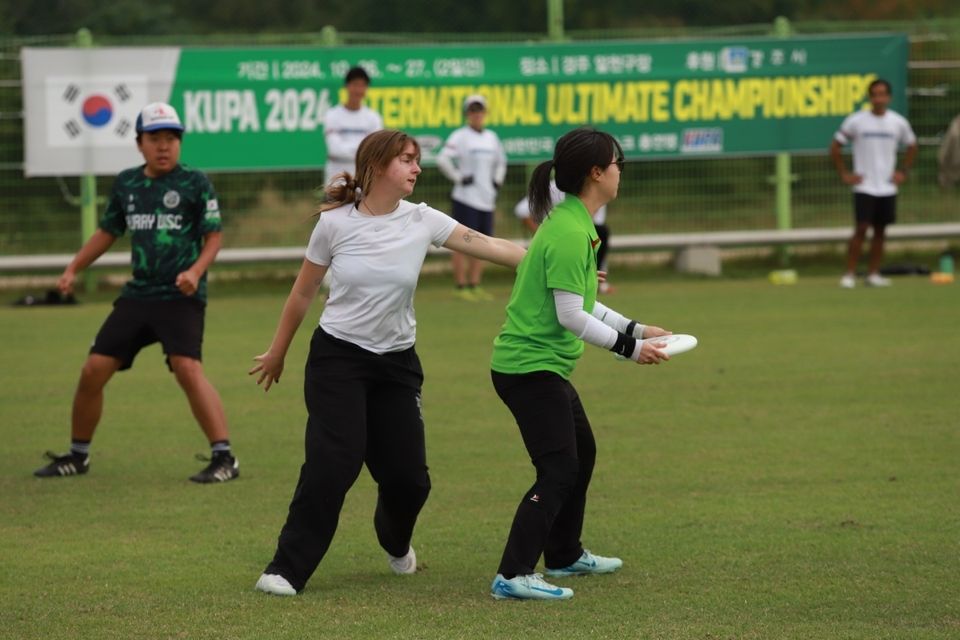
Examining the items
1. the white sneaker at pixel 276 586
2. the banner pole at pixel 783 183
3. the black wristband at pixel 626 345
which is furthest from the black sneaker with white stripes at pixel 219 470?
the banner pole at pixel 783 183

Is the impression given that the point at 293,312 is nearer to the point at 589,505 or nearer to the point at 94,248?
the point at 589,505

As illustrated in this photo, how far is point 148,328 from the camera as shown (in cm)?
839

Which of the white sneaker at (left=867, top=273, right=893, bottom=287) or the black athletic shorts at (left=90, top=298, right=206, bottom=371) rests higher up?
the black athletic shorts at (left=90, top=298, right=206, bottom=371)

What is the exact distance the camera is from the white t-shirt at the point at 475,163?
667 inches

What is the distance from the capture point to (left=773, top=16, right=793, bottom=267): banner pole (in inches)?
781

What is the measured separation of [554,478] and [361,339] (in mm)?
908

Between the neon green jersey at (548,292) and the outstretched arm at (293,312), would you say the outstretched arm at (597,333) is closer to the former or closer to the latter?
the neon green jersey at (548,292)

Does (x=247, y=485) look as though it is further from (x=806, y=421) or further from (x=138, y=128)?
(x=806, y=421)

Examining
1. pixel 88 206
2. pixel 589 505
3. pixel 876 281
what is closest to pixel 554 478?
pixel 589 505

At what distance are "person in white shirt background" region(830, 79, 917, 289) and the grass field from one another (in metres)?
3.99

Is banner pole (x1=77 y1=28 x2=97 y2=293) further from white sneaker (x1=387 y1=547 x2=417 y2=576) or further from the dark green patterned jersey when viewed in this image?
white sneaker (x1=387 y1=547 x2=417 y2=576)

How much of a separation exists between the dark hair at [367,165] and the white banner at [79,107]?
40.6ft

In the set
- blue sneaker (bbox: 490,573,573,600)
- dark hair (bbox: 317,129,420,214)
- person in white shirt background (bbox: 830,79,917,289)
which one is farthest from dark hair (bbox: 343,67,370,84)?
blue sneaker (bbox: 490,573,573,600)

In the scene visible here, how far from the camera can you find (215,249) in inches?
332
